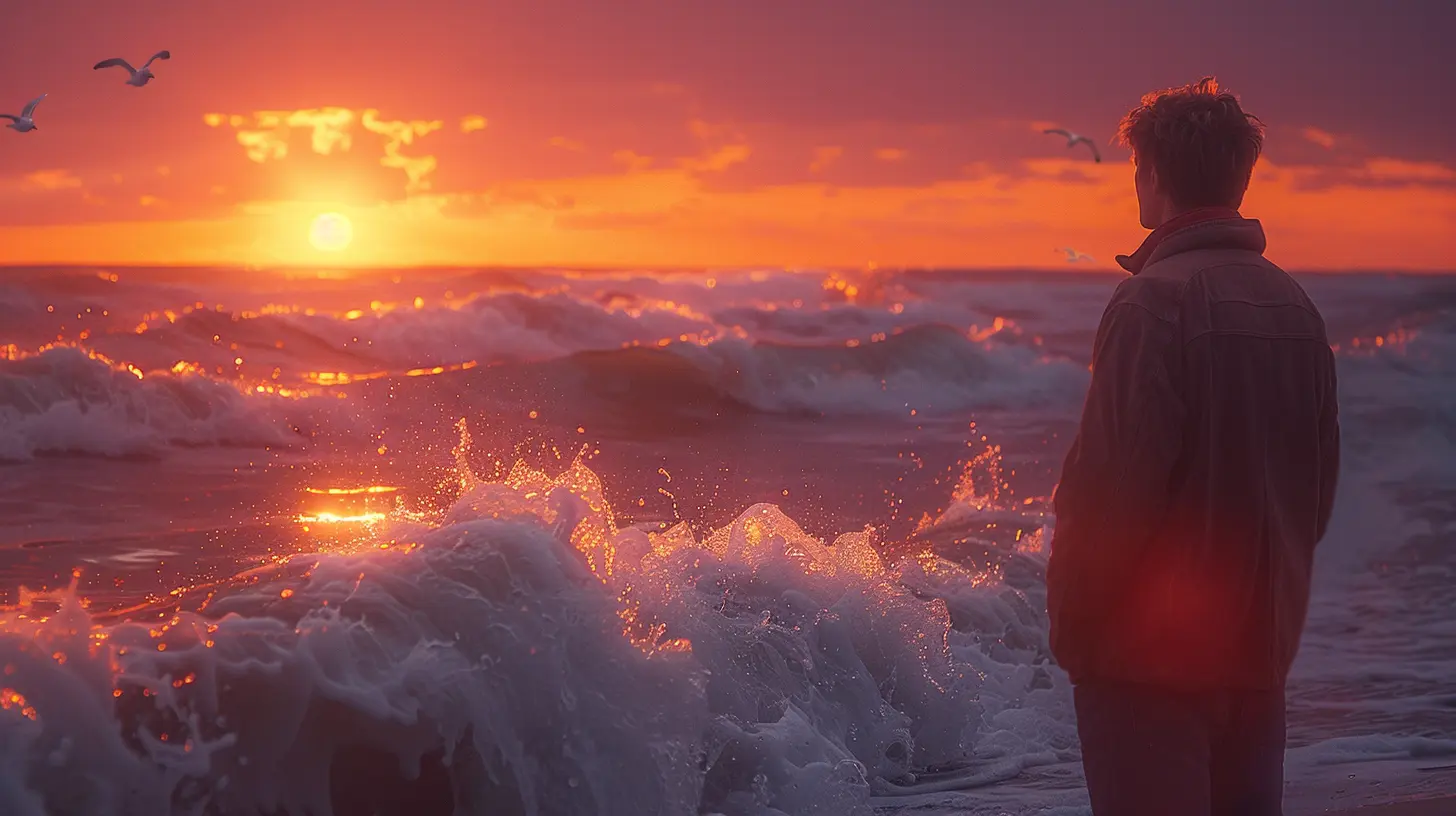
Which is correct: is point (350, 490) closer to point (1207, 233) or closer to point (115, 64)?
point (115, 64)

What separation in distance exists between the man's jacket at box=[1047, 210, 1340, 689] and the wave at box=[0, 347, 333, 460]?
13238 mm

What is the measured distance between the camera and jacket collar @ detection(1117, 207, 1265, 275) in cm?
267

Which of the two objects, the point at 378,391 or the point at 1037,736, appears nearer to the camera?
the point at 1037,736

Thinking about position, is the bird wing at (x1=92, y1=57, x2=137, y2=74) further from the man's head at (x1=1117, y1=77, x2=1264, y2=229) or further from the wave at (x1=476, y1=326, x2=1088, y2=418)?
the man's head at (x1=1117, y1=77, x2=1264, y2=229)

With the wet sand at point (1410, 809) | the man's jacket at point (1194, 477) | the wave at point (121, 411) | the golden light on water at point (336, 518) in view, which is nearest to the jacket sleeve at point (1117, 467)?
the man's jacket at point (1194, 477)

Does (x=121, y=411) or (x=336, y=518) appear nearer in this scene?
(x=336, y=518)

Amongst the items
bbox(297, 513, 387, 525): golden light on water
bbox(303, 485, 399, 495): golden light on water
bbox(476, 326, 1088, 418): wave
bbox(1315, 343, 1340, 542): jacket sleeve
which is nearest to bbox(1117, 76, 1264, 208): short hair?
bbox(1315, 343, 1340, 542): jacket sleeve

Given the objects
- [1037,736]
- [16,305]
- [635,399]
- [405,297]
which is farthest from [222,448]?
[405,297]

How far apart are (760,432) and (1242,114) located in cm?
1636

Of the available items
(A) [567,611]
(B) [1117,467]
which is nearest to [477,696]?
(A) [567,611]

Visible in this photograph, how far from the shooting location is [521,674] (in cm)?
466

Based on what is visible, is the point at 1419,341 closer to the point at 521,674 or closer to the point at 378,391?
the point at 378,391

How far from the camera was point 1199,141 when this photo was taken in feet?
8.79

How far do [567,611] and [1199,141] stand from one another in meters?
2.90
